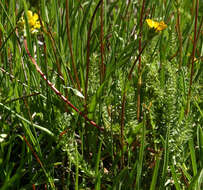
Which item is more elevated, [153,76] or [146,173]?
[153,76]

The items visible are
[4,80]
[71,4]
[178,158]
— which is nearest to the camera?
[178,158]

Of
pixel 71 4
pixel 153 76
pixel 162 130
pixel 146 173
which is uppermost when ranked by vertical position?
pixel 71 4

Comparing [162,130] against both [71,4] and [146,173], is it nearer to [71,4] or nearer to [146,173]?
[146,173]

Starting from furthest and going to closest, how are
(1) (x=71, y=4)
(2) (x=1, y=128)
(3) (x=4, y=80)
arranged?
(1) (x=71, y=4)
(3) (x=4, y=80)
(2) (x=1, y=128)

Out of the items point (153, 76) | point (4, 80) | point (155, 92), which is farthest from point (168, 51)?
point (4, 80)

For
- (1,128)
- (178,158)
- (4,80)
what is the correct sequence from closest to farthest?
1. (178,158)
2. (1,128)
3. (4,80)

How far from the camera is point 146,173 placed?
3.24ft

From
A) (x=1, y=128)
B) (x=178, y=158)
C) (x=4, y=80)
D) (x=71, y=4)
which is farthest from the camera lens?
(x=71, y=4)

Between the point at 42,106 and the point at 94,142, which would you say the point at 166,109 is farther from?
the point at 42,106

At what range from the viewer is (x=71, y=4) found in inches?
A: 53.7

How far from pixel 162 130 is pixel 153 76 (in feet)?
0.72

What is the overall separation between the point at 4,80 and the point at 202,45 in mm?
916

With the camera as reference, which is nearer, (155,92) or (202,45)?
(155,92)

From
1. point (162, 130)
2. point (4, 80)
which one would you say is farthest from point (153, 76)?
point (4, 80)
